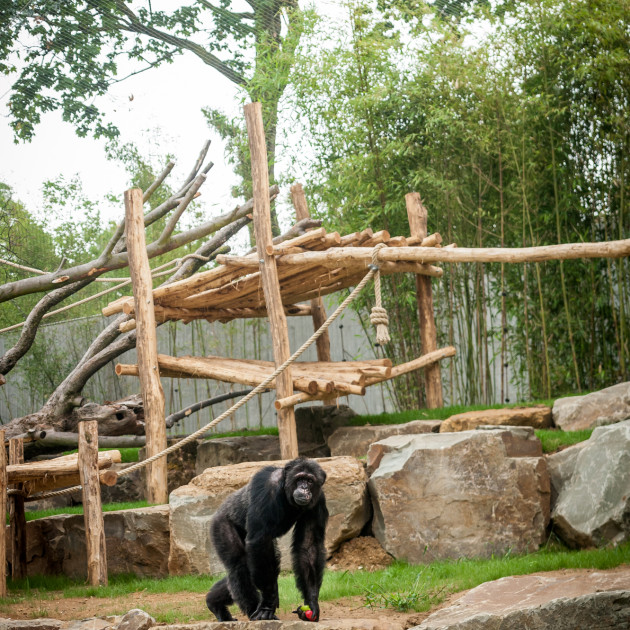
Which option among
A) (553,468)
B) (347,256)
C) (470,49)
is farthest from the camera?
(470,49)

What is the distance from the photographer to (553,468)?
515 centimetres

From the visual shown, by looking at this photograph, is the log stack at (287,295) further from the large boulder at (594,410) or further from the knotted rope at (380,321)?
the large boulder at (594,410)

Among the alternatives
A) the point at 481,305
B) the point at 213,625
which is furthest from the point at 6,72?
the point at 213,625

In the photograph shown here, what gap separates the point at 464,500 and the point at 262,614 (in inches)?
73.6

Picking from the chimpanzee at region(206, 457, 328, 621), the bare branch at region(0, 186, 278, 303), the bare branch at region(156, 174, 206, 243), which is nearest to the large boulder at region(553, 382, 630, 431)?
the chimpanzee at region(206, 457, 328, 621)

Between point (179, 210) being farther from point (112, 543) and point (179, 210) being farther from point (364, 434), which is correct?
point (112, 543)

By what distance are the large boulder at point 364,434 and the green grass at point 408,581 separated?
1859mm

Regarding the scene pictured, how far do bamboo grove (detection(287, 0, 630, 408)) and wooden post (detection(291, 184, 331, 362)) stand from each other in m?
0.42

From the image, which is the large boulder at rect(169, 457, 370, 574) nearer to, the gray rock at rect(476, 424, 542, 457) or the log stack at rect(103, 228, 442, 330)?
the gray rock at rect(476, 424, 542, 457)

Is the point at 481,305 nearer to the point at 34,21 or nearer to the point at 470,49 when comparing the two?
the point at 470,49

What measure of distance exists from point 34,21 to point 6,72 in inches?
21.2

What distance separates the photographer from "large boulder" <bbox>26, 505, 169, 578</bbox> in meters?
5.82

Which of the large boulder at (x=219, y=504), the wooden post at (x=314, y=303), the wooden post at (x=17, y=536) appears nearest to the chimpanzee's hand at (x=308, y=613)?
the large boulder at (x=219, y=504)

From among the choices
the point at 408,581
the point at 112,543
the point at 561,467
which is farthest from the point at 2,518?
the point at 561,467
